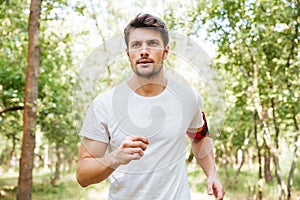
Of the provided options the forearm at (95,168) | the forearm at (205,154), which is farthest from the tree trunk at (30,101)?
the forearm at (95,168)

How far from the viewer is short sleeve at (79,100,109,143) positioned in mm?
1727

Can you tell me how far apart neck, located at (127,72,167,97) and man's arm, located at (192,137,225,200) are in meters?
0.39

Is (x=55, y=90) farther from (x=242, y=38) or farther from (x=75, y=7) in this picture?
(x=242, y=38)

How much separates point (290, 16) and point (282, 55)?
2.30 ft

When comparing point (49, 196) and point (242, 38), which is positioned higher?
point (242, 38)

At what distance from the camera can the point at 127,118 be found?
173cm

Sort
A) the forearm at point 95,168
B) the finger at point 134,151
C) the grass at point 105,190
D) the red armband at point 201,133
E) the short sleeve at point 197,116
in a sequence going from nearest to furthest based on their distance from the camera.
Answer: the finger at point 134,151
the forearm at point 95,168
the short sleeve at point 197,116
the red armband at point 201,133
the grass at point 105,190

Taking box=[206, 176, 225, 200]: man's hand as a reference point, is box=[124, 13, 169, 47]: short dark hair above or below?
above

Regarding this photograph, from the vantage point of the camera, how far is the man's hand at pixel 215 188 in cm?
195

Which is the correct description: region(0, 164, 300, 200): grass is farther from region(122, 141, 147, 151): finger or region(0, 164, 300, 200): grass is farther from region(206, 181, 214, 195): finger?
region(122, 141, 147, 151): finger

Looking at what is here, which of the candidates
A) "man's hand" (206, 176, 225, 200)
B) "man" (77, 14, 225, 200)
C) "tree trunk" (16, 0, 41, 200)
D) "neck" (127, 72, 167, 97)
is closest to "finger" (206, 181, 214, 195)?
"man's hand" (206, 176, 225, 200)

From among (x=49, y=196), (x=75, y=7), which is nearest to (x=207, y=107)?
(x=75, y=7)

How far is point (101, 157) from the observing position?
173cm

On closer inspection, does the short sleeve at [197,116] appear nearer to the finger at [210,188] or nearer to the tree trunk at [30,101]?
the finger at [210,188]
